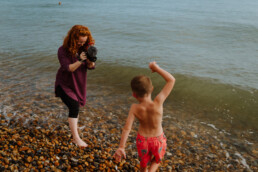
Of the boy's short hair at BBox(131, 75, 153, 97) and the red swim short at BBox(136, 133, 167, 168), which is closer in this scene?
the boy's short hair at BBox(131, 75, 153, 97)

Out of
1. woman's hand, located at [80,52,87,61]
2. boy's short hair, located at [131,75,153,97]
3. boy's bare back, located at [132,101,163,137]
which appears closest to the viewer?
boy's short hair, located at [131,75,153,97]

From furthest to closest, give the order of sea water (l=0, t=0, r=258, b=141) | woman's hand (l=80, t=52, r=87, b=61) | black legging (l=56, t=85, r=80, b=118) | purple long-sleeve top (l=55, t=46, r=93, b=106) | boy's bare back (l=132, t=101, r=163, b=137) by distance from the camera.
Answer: sea water (l=0, t=0, r=258, b=141) < black legging (l=56, t=85, r=80, b=118) < purple long-sleeve top (l=55, t=46, r=93, b=106) < woman's hand (l=80, t=52, r=87, b=61) < boy's bare back (l=132, t=101, r=163, b=137)

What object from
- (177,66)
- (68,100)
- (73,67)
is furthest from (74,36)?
(177,66)

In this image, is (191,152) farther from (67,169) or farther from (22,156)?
(22,156)

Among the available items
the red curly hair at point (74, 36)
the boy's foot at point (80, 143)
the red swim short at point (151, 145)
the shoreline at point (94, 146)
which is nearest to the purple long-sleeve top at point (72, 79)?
the red curly hair at point (74, 36)

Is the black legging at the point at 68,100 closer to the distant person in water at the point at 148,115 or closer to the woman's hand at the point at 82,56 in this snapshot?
the woman's hand at the point at 82,56

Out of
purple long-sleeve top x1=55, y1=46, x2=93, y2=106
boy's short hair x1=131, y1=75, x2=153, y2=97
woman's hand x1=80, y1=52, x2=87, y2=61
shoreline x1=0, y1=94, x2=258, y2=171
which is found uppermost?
woman's hand x1=80, y1=52, x2=87, y2=61

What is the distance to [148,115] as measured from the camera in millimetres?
3119

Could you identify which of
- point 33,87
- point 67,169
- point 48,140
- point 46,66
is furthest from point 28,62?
point 67,169

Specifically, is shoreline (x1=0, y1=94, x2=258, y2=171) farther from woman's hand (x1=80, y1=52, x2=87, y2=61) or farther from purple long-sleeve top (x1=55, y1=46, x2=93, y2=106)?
Result: woman's hand (x1=80, y1=52, x2=87, y2=61)

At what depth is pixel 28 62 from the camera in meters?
12.5

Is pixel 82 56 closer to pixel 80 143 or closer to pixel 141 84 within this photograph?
pixel 141 84

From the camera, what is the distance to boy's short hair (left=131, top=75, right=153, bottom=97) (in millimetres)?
2816

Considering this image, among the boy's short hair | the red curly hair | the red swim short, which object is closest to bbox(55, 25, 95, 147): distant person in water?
the red curly hair
